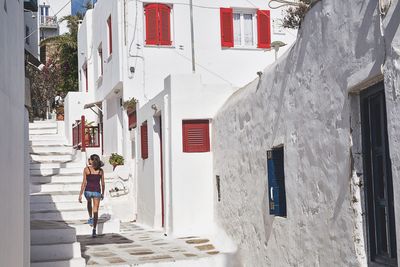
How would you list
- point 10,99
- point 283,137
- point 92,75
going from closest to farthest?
point 10,99 → point 283,137 → point 92,75

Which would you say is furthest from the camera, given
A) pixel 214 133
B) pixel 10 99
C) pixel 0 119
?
pixel 214 133

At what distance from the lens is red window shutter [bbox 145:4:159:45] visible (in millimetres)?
18266

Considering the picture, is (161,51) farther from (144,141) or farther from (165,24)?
(144,141)

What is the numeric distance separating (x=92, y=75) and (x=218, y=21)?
24.8 feet

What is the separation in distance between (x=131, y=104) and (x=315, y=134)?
11742mm

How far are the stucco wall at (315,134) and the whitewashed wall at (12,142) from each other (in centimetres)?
325

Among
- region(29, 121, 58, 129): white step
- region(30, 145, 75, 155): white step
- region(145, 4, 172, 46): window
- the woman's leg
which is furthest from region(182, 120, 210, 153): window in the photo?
region(29, 121, 58, 129): white step

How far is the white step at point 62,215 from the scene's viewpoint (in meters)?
13.9

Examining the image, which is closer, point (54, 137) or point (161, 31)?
point (161, 31)

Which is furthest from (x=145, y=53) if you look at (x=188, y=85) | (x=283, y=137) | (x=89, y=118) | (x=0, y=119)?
(x=0, y=119)

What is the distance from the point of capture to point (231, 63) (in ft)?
62.6

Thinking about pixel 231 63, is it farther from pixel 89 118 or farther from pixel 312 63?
pixel 312 63

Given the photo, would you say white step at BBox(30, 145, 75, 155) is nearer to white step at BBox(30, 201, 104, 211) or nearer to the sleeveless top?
white step at BBox(30, 201, 104, 211)

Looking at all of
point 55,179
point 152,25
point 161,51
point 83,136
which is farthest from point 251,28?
point 55,179
